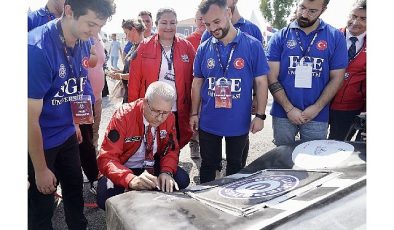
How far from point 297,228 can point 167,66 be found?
217 cm

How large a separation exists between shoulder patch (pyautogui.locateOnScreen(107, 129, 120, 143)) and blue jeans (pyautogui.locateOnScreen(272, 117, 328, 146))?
1.27m

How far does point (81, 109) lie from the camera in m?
2.34

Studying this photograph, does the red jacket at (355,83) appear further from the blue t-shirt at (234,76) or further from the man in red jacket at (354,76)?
the blue t-shirt at (234,76)

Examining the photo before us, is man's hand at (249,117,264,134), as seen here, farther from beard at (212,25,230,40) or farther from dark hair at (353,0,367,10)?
dark hair at (353,0,367,10)

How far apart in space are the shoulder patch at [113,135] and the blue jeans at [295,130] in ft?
4.18

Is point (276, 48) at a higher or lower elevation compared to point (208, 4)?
lower

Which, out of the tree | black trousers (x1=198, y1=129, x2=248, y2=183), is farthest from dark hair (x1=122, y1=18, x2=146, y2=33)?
the tree

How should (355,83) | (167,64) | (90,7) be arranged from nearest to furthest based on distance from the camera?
(90,7)
(355,83)
(167,64)

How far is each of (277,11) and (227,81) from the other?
24525 mm

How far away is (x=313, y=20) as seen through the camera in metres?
2.66

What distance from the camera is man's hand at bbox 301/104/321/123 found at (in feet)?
8.95

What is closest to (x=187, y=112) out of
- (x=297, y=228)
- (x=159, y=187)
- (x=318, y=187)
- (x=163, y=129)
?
(x=163, y=129)

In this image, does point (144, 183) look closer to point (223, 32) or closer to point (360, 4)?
point (223, 32)

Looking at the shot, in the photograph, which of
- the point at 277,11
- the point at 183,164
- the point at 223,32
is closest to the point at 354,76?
the point at 223,32
